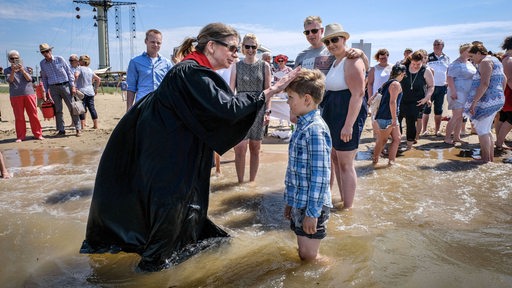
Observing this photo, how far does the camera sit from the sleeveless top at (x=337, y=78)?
376 centimetres

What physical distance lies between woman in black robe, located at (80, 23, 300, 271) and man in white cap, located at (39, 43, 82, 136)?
7494mm

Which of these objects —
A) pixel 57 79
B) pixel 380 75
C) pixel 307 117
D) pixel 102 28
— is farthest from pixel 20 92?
pixel 102 28

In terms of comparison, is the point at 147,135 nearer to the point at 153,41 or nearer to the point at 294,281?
the point at 294,281

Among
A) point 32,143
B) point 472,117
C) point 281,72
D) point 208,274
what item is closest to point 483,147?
point 472,117

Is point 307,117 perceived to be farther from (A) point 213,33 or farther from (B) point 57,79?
(B) point 57,79

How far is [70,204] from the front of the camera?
14.9 ft

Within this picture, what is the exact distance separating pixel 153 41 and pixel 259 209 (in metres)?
2.53

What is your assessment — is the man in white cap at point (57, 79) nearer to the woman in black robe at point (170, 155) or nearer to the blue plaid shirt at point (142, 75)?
the blue plaid shirt at point (142, 75)

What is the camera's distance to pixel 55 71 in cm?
898

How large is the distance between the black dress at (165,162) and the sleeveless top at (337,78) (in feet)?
4.63

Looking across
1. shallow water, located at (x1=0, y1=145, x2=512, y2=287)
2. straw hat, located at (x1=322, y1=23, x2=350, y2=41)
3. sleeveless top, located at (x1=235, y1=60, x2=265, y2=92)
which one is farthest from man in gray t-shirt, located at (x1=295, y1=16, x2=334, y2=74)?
shallow water, located at (x1=0, y1=145, x2=512, y2=287)

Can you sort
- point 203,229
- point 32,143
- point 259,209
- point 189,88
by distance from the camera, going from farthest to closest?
point 32,143 < point 259,209 < point 203,229 < point 189,88

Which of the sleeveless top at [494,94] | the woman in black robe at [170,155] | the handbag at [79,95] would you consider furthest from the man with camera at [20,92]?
the sleeveless top at [494,94]

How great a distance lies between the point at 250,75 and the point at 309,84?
244 centimetres
